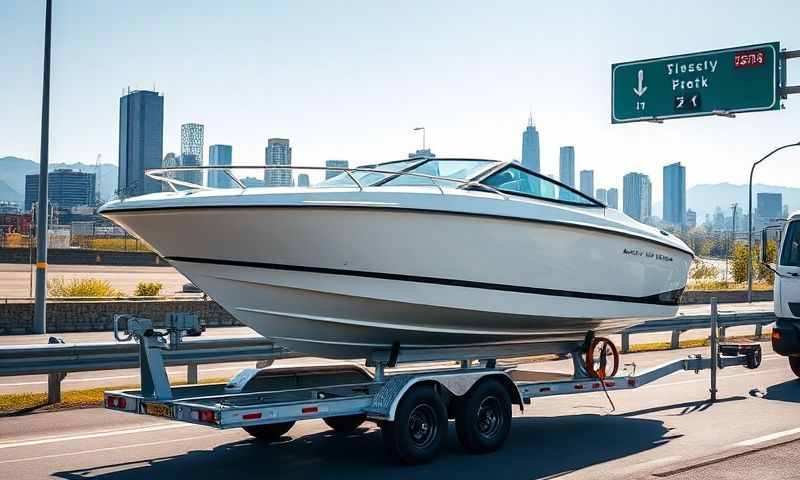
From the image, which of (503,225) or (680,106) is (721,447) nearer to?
(503,225)

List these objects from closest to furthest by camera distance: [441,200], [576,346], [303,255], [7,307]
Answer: [303,255] → [441,200] → [576,346] → [7,307]

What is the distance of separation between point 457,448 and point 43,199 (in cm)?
1332

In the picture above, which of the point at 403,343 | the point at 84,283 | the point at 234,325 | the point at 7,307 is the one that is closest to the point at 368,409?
the point at 403,343

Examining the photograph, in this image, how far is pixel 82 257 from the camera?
5244 cm

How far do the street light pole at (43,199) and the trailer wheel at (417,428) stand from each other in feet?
41.7

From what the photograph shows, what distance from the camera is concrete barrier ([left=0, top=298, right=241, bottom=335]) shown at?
845 inches

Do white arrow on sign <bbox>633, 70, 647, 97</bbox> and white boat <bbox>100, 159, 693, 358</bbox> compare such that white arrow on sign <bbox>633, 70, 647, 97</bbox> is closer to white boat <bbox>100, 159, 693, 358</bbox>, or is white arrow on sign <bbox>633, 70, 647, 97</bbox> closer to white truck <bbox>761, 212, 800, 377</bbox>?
white truck <bbox>761, 212, 800, 377</bbox>

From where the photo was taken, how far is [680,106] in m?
19.9

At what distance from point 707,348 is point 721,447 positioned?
11.8m

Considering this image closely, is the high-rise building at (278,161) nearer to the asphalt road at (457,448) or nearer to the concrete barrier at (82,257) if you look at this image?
the asphalt road at (457,448)

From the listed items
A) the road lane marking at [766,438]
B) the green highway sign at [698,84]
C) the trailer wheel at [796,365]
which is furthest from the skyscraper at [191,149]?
the green highway sign at [698,84]

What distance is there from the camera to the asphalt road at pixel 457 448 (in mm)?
7559

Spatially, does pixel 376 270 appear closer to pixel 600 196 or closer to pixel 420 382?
pixel 420 382

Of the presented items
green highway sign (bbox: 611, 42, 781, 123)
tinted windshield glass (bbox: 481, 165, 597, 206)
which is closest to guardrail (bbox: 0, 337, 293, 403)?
tinted windshield glass (bbox: 481, 165, 597, 206)
